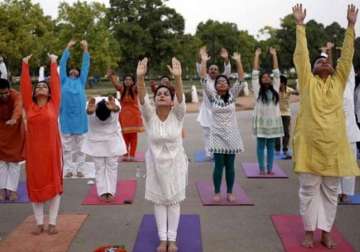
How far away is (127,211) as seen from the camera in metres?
6.59

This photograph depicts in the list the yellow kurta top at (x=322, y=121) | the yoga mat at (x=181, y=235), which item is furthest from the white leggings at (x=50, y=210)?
the yellow kurta top at (x=322, y=121)

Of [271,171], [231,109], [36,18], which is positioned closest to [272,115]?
[271,171]

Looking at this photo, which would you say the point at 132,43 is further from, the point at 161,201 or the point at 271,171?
the point at 161,201

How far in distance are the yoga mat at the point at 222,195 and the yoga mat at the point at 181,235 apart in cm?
70

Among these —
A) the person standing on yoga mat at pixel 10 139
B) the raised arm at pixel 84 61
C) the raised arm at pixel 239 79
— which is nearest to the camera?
the person standing on yoga mat at pixel 10 139

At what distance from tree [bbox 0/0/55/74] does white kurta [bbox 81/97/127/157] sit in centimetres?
2663

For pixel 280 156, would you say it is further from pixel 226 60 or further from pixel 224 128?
pixel 224 128

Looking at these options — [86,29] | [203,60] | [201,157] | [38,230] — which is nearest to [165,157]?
[38,230]

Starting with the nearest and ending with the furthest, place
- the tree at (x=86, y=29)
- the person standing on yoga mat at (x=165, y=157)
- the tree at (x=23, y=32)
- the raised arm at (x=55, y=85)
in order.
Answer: the person standing on yoga mat at (x=165, y=157) < the raised arm at (x=55, y=85) < the tree at (x=23, y=32) < the tree at (x=86, y=29)

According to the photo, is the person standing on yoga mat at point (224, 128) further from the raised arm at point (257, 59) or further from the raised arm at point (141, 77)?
the raised arm at point (141, 77)

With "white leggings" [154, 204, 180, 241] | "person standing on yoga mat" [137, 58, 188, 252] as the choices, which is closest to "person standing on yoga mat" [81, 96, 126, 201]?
"person standing on yoga mat" [137, 58, 188, 252]

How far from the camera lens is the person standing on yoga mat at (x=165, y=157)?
16.4ft

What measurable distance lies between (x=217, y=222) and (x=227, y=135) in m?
1.28

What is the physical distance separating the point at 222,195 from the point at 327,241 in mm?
2397
